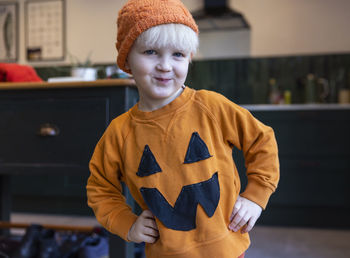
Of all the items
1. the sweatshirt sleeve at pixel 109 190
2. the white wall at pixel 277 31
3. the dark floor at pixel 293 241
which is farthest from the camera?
the white wall at pixel 277 31

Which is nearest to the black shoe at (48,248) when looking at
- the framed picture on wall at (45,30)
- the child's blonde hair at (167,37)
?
Answer: the child's blonde hair at (167,37)

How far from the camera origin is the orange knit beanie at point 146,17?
72cm

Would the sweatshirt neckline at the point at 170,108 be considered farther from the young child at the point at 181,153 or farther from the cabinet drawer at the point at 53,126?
the cabinet drawer at the point at 53,126

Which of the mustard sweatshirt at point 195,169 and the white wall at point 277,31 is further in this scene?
the white wall at point 277,31

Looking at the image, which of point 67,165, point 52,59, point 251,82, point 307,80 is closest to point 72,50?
point 52,59

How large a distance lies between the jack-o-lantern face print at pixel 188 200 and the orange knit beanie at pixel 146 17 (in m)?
0.26

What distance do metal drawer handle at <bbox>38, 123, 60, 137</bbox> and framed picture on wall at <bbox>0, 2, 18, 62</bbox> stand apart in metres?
2.92

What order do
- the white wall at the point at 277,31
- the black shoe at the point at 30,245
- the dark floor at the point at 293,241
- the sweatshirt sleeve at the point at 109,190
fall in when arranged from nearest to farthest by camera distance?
the sweatshirt sleeve at the point at 109,190
the black shoe at the point at 30,245
the dark floor at the point at 293,241
the white wall at the point at 277,31

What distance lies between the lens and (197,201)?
2.49 ft

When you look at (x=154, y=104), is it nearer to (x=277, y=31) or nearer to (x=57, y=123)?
(x=57, y=123)

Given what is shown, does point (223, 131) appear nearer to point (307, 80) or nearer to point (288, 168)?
point (288, 168)

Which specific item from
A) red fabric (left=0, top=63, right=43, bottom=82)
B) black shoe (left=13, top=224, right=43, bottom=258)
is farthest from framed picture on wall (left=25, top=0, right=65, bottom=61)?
black shoe (left=13, top=224, right=43, bottom=258)

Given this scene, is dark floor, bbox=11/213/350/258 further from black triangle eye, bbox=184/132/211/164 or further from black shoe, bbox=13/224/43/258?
black triangle eye, bbox=184/132/211/164

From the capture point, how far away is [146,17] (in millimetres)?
727
